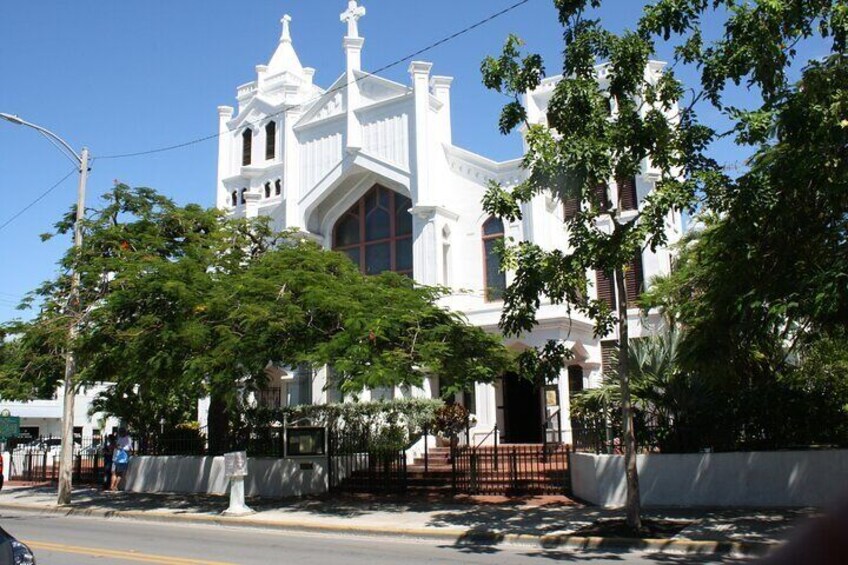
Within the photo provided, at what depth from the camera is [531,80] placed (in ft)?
45.8

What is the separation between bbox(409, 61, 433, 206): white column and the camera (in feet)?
90.8

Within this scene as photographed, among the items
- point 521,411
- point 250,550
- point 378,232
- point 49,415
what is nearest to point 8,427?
point 378,232

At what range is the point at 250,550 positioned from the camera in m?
12.4

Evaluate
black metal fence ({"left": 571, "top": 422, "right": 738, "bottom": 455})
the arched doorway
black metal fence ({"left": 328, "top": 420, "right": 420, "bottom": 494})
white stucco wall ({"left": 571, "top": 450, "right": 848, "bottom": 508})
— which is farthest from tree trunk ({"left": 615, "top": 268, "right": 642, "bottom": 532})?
the arched doorway

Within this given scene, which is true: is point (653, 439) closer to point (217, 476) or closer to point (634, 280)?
point (634, 280)

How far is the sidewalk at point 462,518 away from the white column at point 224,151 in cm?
1577

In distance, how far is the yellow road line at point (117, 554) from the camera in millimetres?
11116

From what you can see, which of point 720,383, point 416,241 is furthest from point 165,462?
point 720,383

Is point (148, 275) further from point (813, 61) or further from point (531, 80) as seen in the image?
point (813, 61)

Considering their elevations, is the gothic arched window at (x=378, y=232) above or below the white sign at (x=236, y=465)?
above

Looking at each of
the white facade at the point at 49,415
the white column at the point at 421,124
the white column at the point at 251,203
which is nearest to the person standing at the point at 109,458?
the white column at the point at 251,203

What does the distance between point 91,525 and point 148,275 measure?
220 inches

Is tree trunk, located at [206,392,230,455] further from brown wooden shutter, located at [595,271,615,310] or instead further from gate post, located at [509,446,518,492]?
brown wooden shutter, located at [595,271,615,310]

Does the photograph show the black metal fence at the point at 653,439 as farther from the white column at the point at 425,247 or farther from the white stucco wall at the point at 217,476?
the white column at the point at 425,247
